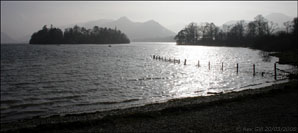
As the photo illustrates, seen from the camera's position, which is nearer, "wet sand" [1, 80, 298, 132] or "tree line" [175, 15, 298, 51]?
"wet sand" [1, 80, 298, 132]

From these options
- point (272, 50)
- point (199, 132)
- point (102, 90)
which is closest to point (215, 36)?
point (272, 50)

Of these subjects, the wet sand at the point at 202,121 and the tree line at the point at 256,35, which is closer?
the wet sand at the point at 202,121

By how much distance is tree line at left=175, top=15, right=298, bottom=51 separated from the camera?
8193cm

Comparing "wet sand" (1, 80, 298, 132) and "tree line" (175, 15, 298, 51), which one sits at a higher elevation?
Result: "tree line" (175, 15, 298, 51)

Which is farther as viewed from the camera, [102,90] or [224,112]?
[102,90]

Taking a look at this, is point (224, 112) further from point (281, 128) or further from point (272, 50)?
point (272, 50)

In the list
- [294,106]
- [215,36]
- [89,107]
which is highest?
[215,36]

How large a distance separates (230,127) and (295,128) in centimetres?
259

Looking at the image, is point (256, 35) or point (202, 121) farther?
point (256, 35)

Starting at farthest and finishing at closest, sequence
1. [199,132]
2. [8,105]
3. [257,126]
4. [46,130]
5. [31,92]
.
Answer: [31,92] → [8,105] → [46,130] → [257,126] → [199,132]

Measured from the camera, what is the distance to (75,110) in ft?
55.2

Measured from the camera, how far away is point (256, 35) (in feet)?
474

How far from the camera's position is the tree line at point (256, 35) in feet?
269

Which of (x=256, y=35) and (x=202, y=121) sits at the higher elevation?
(x=256, y=35)
